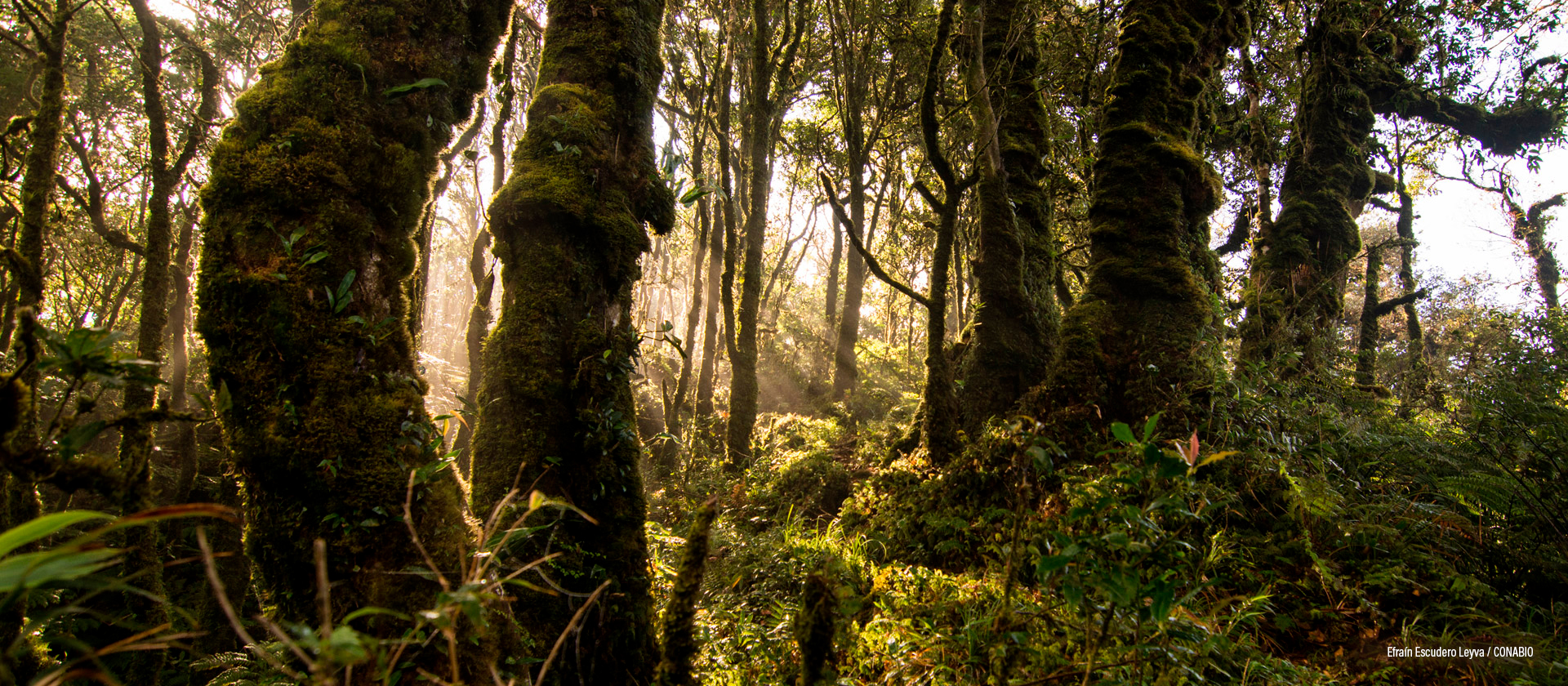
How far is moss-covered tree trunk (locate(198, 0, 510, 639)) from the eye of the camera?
1.99 m

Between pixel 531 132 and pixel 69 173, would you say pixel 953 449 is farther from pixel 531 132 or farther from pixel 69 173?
pixel 69 173

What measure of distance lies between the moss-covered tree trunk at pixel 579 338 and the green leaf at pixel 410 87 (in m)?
0.61

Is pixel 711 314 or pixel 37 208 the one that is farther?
pixel 711 314

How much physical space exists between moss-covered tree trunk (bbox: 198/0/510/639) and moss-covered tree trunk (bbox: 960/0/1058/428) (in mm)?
4975

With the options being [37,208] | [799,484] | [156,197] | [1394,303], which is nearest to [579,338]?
[37,208]

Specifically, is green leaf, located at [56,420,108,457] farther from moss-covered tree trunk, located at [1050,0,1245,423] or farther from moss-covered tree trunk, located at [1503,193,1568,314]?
moss-covered tree trunk, located at [1503,193,1568,314]

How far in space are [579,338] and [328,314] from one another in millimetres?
1075

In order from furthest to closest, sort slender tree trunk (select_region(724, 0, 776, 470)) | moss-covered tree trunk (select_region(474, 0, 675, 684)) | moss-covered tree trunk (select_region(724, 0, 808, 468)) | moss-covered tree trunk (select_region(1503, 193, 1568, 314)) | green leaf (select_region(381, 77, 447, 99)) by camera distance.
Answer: moss-covered tree trunk (select_region(1503, 193, 1568, 314)) → slender tree trunk (select_region(724, 0, 776, 470)) → moss-covered tree trunk (select_region(724, 0, 808, 468)) → moss-covered tree trunk (select_region(474, 0, 675, 684)) → green leaf (select_region(381, 77, 447, 99))

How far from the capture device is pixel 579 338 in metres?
3.01

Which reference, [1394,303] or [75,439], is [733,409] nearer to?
[75,439]

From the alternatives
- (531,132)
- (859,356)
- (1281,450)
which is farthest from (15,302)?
(859,356)

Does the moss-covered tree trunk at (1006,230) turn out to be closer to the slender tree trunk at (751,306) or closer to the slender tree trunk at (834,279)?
the slender tree trunk at (751,306)

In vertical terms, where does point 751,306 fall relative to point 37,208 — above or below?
above

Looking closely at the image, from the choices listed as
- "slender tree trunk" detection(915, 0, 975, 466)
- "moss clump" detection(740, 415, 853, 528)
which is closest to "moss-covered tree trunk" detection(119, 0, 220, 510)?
"moss clump" detection(740, 415, 853, 528)
